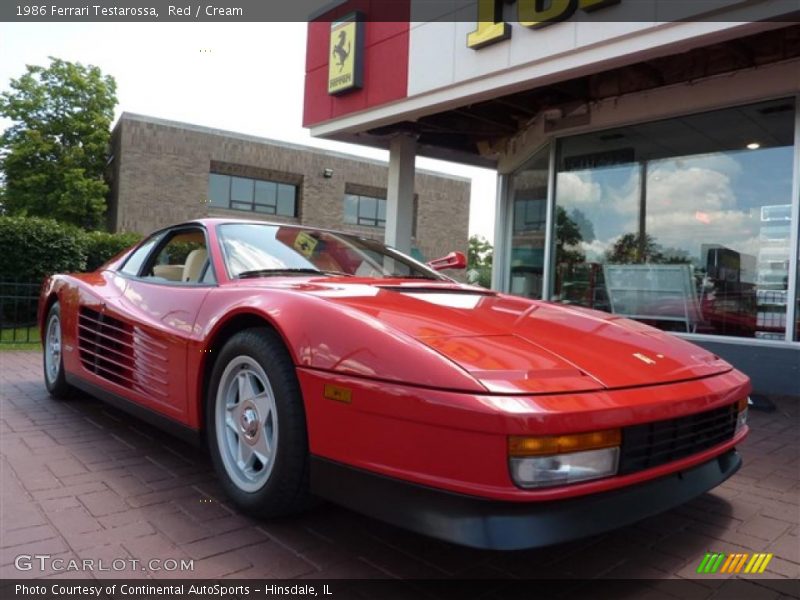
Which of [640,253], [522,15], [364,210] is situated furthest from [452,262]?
[364,210]

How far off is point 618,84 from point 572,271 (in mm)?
2299

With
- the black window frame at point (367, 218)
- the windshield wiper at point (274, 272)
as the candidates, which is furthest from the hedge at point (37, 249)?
the black window frame at point (367, 218)

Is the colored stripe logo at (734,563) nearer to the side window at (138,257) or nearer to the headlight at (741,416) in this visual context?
the headlight at (741,416)

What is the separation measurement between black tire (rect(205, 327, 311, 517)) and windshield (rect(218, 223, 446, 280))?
52 centimetres

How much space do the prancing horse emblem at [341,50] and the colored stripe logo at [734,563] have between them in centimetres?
742

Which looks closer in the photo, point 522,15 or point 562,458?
point 562,458

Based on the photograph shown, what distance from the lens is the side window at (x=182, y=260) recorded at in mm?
3037

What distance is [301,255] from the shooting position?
3020 millimetres

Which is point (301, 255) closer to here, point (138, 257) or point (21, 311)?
point (138, 257)

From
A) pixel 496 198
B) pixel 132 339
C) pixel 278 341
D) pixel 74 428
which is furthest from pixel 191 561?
pixel 496 198

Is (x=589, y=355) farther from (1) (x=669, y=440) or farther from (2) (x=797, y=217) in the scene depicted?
(2) (x=797, y=217)

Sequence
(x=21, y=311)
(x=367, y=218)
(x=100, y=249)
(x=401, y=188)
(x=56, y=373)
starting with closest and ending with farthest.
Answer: (x=56, y=373), (x=401, y=188), (x=21, y=311), (x=100, y=249), (x=367, y=218)

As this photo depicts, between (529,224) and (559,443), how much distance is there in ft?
23.2

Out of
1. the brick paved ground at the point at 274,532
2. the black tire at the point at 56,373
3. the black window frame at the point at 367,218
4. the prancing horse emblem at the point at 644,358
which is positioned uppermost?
the black window frame at the point at 367,218
